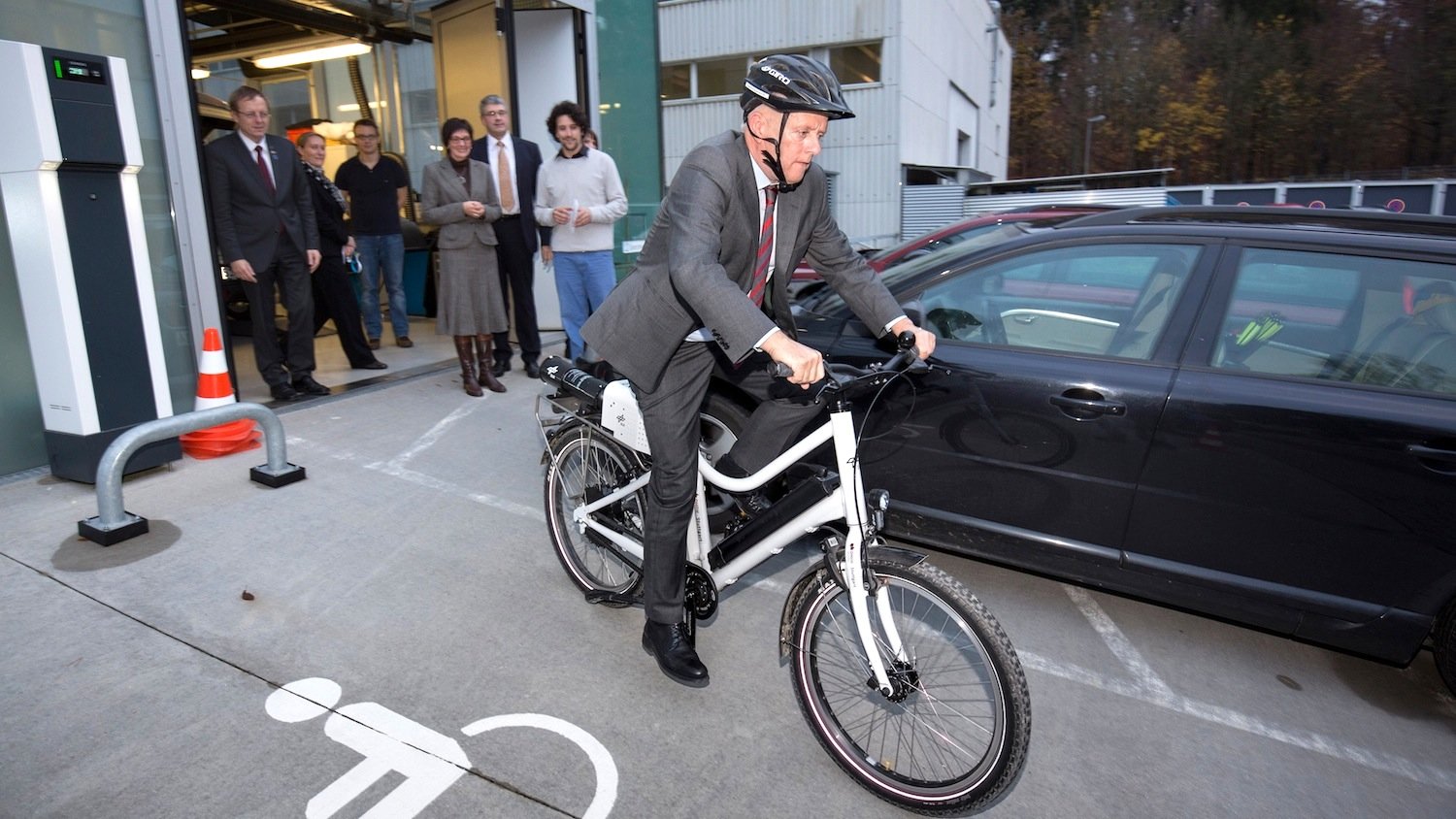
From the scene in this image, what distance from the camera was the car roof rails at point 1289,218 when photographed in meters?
3.09

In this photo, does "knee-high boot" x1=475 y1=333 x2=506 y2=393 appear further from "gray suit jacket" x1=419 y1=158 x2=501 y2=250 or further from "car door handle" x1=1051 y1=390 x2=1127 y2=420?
"car door handle" x1=1051 y1=390 x2=1127 y2=420

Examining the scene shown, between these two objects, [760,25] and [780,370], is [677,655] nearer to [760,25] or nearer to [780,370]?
[780,370]

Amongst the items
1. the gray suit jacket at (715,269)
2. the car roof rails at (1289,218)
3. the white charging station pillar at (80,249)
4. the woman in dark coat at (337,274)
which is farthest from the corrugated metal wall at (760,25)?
the gray suit jacket at (715,269)

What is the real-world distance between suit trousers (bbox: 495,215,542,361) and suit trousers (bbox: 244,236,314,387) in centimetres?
139

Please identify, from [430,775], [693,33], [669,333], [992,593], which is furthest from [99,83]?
[693,33]

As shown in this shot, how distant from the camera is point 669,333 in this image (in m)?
2.62

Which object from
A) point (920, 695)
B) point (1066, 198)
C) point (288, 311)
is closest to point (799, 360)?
point (920, 695)

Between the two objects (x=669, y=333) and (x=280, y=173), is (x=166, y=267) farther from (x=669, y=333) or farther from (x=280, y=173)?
(x=669, y=333)

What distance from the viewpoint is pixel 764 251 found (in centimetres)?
269

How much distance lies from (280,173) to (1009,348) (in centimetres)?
517

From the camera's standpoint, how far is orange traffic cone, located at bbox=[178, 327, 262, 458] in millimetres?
5031

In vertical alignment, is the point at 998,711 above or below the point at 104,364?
below

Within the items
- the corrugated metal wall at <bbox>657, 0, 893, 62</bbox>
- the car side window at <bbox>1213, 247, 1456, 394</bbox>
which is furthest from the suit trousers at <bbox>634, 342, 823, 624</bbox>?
the corrugated metal wall at <bbox>657, 0, 893, 62</bbox>

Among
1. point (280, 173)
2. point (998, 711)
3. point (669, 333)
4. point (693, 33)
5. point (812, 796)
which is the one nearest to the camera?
point (998, 711)
